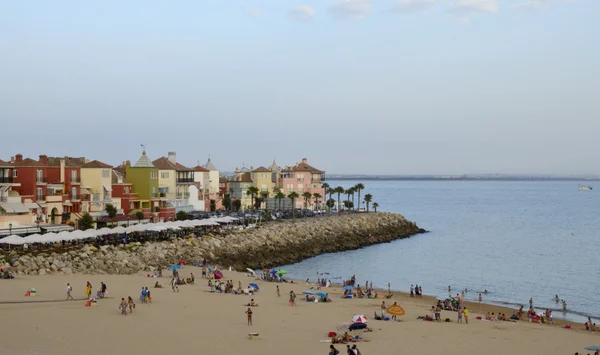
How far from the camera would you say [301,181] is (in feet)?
318

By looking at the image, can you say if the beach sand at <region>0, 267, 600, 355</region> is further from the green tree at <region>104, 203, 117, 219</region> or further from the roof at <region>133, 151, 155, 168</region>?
the roof at <region>133, 151, 155, 168</region>

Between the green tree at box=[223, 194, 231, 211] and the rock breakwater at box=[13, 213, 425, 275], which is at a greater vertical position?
the green tree at box=[223, 194, 231, 211]

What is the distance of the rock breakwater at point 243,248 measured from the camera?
130 ft

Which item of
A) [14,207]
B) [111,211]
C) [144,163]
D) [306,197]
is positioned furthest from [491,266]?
[306,197]

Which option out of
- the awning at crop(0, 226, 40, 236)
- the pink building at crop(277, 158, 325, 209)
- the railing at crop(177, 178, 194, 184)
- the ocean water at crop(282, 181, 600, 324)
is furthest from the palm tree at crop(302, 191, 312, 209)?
the awning at crop(0, 226, 40, 236)

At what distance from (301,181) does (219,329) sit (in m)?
71.9

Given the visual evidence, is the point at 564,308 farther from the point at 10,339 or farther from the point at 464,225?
the point at 464,225

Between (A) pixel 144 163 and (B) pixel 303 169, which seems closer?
(A) pixel 144 163

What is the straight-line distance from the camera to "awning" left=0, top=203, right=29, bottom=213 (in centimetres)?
4644

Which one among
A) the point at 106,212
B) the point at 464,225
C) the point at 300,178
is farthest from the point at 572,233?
the point at 106,212

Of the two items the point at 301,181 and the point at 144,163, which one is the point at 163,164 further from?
the point at 301,181

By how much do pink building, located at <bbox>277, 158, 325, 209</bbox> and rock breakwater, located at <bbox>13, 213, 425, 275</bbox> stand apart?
45.7 ft

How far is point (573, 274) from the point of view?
52062 millimetres

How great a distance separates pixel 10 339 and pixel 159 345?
15.9 ft
